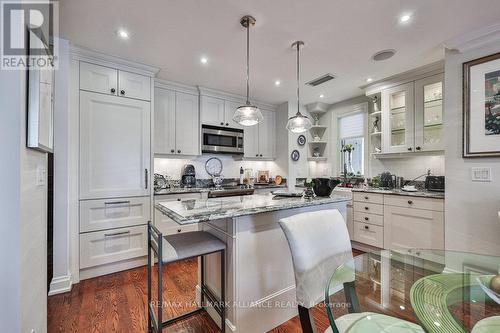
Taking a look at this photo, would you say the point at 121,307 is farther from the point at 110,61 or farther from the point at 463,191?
the point at 463,191

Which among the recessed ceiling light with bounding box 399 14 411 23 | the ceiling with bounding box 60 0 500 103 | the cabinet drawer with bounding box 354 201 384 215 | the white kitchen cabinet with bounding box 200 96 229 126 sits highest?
the ceiling with bounding box 60 0 500 103

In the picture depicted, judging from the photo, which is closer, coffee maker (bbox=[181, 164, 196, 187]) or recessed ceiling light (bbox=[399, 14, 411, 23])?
recessed ceiling light (bbox=[399, 14, 411, 23])

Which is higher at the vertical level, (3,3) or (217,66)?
(217,66)

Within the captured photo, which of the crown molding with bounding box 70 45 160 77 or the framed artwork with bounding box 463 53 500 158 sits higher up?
the crown molding with bounding box 70 45 160 77

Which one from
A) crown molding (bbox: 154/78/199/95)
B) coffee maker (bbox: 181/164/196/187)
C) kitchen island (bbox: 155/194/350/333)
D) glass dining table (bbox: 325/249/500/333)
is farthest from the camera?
coffee maker (bbox: 181/164/196/187)

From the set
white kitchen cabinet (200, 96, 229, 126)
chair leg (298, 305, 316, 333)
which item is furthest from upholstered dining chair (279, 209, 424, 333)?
white kitchen cabinet (200, 96, 229, 126)

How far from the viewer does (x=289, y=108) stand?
4.12m

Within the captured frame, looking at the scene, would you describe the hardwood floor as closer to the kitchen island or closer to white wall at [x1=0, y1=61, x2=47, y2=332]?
the kitchen island

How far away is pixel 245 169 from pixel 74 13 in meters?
3.16

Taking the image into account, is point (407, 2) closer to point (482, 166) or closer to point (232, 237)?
point (482, 166)

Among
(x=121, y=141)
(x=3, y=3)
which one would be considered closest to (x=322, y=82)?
(x=121, y=141)

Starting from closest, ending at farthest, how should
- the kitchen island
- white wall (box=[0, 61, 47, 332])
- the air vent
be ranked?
white wall (box=[0, 61, 47, 332])
the kitchen island
the air vent

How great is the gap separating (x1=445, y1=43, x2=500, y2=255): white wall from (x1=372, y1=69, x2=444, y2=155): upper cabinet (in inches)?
22.1

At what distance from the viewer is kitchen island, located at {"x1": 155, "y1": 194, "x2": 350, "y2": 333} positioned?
1.46m
